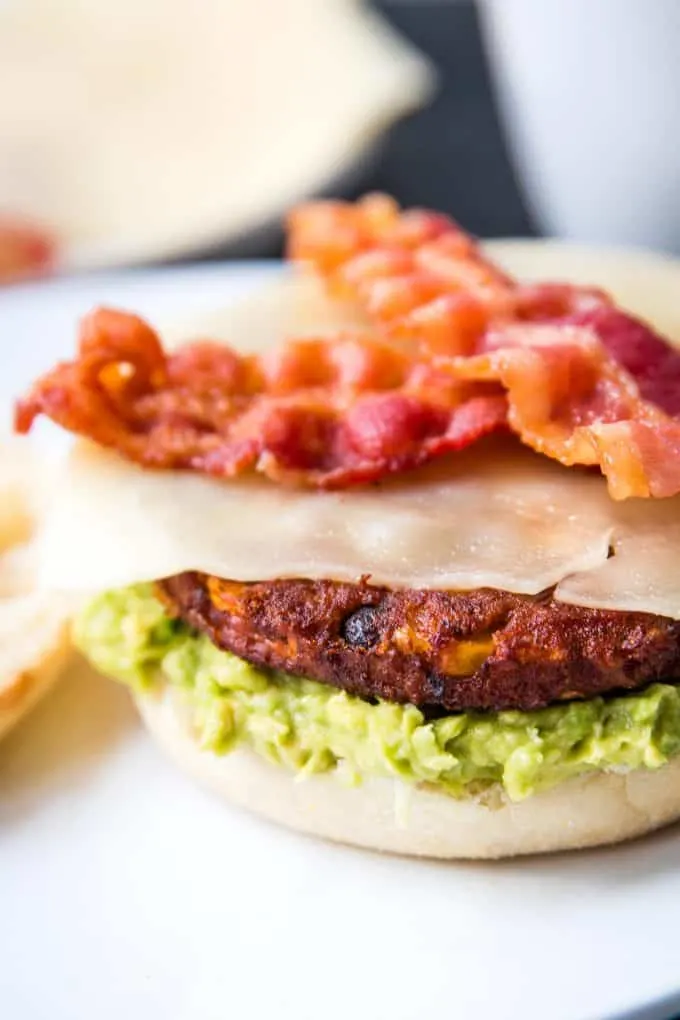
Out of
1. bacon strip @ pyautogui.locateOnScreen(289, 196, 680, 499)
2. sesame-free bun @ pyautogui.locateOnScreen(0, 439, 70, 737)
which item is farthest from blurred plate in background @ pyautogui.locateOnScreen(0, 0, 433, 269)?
bacon strip @ pyautogui.locateOnScreen(289, 196, 680, 499)

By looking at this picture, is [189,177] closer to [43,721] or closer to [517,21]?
[517,21]

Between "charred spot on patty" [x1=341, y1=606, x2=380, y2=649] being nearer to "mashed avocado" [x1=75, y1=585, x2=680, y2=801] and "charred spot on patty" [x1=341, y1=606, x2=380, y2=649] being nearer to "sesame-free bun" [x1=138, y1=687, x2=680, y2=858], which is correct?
"mashed avocado" [x1=75, y1=585, x2=680, y2=801]

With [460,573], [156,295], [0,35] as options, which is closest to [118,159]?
[0,35]

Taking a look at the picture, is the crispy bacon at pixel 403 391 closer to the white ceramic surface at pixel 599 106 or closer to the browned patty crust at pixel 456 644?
the browned patty crust at pixel 456 644

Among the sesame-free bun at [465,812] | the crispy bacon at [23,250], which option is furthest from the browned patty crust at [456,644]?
the crispy bacon at [23,250]

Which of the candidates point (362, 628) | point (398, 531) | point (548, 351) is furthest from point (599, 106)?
point (362, 628)

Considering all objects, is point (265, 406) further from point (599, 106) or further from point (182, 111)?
point (182, 111)

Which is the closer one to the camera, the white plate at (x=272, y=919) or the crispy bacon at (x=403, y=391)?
the white plate at (x=272, y=919)
